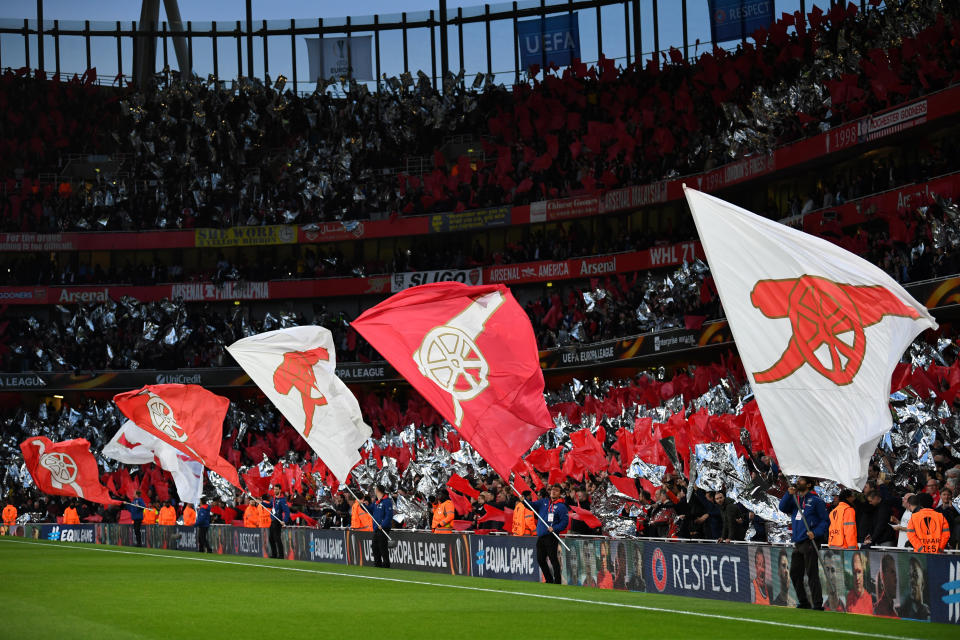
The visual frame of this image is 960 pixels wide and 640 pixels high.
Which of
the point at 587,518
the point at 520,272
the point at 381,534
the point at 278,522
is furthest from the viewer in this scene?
the point at 520,272

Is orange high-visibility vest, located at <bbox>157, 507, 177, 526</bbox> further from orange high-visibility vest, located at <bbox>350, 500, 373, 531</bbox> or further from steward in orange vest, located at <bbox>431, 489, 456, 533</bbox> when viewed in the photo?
steward in orange vest, located at <bbox>431, 489, 456, 533</bbox>

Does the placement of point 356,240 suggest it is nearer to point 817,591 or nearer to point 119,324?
point 119,324

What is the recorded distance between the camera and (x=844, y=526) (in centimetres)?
1551

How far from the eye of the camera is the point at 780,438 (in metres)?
11.4

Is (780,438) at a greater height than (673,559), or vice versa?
(780,438)

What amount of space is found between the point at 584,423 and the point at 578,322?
13.4 m

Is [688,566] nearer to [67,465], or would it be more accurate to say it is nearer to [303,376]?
[303,376]

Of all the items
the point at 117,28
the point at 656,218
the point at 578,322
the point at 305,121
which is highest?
the point at 117,28

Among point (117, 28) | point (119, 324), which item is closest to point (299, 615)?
point (119, 324)

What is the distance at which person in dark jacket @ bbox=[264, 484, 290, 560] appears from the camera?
91.1 feet

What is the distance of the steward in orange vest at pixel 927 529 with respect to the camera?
1461cm

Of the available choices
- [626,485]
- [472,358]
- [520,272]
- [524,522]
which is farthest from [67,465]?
[472,358]

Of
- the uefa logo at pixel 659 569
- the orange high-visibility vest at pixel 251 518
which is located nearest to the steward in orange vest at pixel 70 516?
the orange high-visibility vest at pixel 251 518

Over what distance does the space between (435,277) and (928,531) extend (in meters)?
36.6
